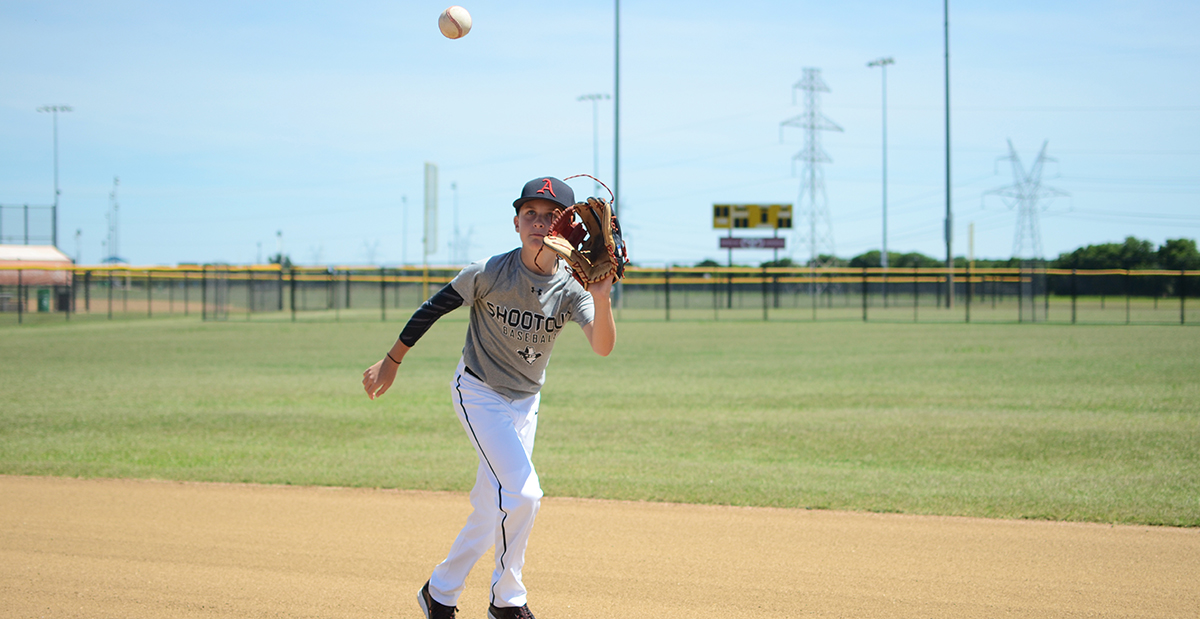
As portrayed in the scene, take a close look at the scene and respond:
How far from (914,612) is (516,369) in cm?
215

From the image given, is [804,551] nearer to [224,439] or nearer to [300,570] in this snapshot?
[300,570]

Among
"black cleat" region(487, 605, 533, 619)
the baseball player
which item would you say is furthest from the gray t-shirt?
"black cleat" region(487, 605, 533, 619)

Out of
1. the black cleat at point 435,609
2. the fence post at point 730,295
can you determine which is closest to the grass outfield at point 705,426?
the black cleat at point 435,609

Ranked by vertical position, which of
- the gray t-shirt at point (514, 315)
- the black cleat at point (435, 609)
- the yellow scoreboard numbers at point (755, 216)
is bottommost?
the black cleat at point (435, 609)

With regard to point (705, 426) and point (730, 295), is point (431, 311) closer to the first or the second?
point (705, 426)

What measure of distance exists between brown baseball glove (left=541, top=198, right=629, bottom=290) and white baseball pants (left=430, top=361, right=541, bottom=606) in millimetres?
749

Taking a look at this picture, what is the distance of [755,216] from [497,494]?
62.0 m

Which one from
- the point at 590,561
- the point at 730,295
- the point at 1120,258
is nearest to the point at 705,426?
the point at 590,561

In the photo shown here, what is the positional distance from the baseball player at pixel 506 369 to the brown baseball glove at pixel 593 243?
0.08m

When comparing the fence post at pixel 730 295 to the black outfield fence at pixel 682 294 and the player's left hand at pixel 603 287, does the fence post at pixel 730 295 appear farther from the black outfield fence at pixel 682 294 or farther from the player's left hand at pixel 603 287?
A: the player's left hand at pixel 603 287

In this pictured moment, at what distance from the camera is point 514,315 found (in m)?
3.68

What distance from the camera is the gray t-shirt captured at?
3666 millimetres

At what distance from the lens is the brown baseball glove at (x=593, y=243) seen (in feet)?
10.7

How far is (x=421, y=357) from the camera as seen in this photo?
17094 millimetres
